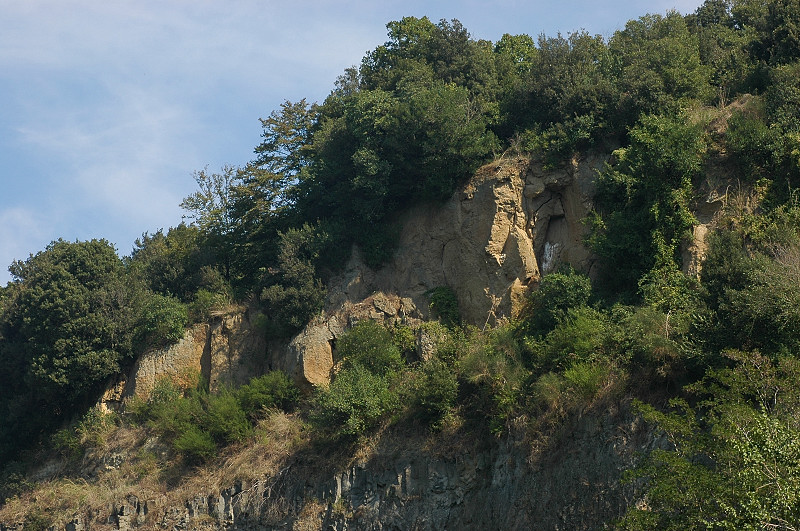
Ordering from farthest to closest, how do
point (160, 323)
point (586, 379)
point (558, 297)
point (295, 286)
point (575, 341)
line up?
point (160, 323), point (295, 286), point (558, 297), point (575, 341), point (586, 379)

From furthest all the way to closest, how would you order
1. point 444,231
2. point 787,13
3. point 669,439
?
point 444,231
point 787,13
point 669,439

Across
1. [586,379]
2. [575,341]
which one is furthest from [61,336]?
[586,379]

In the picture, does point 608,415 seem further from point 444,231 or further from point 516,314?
point 444,231

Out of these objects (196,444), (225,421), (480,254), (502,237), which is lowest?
(196,444)

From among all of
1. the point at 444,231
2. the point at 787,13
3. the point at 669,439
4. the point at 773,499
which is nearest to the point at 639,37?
the point at 787,13

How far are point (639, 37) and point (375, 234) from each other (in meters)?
11.1

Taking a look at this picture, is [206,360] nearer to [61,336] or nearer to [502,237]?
[61,336]

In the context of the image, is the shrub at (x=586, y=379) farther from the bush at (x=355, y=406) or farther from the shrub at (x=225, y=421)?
the shrub at (x=225, y=421)

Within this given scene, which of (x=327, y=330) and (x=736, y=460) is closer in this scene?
(x=736, y=460)

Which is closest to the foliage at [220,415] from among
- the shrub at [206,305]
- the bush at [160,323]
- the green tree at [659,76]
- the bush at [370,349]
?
the bush at [370,349]

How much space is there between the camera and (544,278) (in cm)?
2838

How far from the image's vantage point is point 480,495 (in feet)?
84.3

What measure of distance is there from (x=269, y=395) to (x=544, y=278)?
30.2 ft

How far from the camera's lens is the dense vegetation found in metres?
20.7
